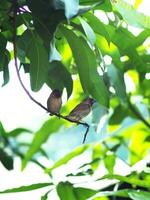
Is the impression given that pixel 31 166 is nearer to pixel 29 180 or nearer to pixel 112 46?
pixel 29 180

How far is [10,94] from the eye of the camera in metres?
1.56

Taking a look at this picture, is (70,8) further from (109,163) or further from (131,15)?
(109,163)

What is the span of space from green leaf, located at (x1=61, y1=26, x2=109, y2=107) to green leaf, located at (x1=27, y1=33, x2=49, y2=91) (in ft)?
0.15

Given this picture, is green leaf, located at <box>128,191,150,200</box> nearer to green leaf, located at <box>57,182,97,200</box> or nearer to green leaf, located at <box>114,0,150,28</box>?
green leaf, located at <box>57,182,97,200</box>

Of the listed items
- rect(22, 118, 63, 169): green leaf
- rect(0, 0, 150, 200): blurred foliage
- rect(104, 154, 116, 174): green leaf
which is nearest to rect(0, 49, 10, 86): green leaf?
rect(0, 0, 150, 200): blurred foliage

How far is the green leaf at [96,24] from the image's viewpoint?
1.98 feet

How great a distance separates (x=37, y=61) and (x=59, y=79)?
0.17ft

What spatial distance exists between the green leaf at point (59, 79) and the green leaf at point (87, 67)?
0.04 meters

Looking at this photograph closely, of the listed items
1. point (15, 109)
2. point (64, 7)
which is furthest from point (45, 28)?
point (15, 109)

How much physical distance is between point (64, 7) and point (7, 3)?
0.47 ft

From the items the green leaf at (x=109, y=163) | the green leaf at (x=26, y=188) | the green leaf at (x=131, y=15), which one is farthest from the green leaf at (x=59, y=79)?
the green leaf at (x=109, y=163)

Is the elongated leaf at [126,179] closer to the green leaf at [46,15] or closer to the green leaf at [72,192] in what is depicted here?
the green leaf at [72,192]

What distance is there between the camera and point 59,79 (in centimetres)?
64

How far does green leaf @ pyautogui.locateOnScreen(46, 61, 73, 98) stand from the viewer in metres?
0.63
